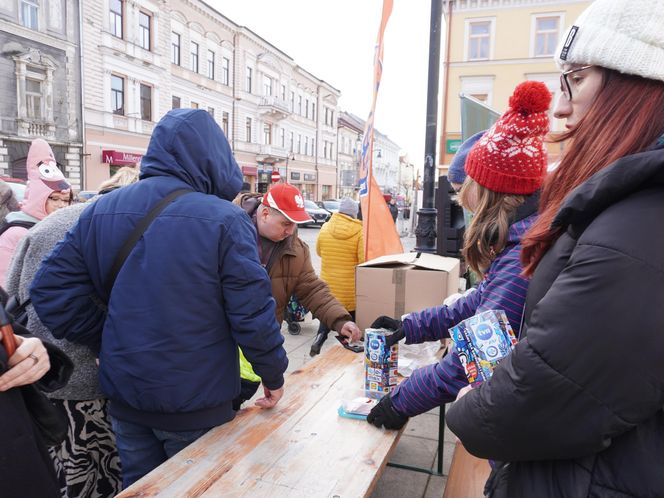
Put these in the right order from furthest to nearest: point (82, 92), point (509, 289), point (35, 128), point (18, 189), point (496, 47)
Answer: point (496, 47) < point (82, 92) < point (35, 128) < point (18, 189) < point (509, 289)

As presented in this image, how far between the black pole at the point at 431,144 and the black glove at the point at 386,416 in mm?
4339

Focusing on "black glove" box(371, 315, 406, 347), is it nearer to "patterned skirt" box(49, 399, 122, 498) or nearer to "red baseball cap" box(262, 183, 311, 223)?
"red baseball cap" box(262, 183, 311, 223)

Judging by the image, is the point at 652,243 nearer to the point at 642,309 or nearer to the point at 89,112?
the point at 642,309

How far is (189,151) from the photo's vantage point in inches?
77.7

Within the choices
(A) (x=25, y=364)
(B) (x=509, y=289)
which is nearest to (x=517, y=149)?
(B) (x=509, y=289)

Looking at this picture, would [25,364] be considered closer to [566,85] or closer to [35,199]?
[566,85]

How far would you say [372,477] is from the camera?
1.71 m

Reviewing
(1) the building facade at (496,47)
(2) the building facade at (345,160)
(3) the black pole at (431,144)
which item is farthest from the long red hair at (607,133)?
(2) the building facade at (345,160)

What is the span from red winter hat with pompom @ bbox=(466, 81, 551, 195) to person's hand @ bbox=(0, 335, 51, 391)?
1.56 meters

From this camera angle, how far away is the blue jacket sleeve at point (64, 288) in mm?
1938

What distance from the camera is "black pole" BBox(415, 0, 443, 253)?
223 inches

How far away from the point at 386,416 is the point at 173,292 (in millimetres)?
958

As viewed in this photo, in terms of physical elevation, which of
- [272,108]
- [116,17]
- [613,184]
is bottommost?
[613,184]

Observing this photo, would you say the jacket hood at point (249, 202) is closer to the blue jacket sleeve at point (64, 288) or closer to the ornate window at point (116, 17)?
the blue jacket sleeve at point (64, 288)
